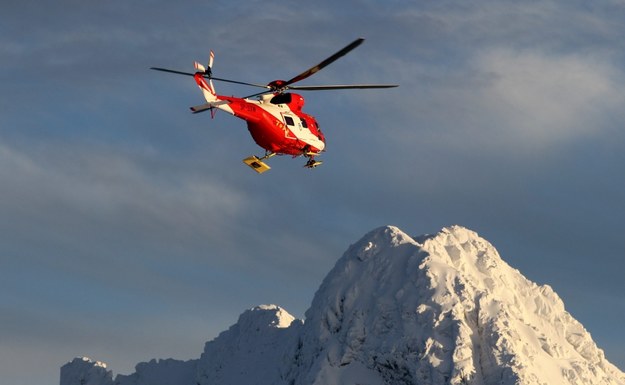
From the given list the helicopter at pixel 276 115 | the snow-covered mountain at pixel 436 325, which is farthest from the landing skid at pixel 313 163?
the snow-covered mountain at pixel 436 325

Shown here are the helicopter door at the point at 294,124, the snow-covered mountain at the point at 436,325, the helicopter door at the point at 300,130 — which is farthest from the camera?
the snow-covered mountain at the point at 436,325

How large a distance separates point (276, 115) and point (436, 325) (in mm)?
49787

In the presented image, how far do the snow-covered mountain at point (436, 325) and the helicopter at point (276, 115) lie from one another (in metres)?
41.6

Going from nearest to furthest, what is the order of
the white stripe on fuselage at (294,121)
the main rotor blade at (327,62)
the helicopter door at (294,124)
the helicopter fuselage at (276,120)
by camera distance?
the main rotor blade at (327,62), the helicopter fuselage at (276,120), the white stripe on fuselage at (294,121), the helicopter door at (294,124)

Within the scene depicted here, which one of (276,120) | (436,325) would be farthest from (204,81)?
(436,325)

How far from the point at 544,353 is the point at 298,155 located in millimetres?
53199

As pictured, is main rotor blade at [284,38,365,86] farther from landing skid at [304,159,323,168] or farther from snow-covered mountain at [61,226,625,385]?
snow-covered mountain at [61,226,625,385]

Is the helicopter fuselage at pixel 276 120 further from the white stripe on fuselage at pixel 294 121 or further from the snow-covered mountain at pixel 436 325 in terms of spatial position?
the snow-covered mountain at pixel 436 325

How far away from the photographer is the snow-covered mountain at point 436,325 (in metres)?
139

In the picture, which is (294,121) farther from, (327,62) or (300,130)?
(327,62)

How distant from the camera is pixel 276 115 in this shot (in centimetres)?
9950

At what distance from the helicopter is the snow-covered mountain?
136 feet

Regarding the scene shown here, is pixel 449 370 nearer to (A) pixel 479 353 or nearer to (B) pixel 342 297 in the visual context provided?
(A) pixel 479 353

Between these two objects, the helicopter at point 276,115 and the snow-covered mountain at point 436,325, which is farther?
Answer: the snow-covered mountain at point 436,325
